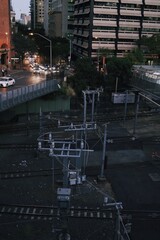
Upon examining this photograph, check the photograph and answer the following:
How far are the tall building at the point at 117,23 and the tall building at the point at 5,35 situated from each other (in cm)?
2122

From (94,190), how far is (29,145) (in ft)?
36.1

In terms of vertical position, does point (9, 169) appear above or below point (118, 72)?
below

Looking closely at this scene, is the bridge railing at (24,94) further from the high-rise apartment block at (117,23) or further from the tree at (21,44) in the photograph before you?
the high-rise apartment block at (117,23)

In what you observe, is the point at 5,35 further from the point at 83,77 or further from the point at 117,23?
the point at 83,77

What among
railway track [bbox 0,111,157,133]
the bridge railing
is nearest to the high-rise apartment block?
the bridge railing

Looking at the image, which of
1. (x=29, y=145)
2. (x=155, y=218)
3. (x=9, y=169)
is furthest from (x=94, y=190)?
(x=29, y=145)

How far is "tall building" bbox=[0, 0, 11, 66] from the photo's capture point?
81356 millimetres

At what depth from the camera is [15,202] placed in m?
21.5

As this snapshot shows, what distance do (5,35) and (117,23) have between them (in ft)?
96.9

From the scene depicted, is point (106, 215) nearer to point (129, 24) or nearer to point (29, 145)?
point (29, 145)

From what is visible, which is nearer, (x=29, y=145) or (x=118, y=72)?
(x=29, y=145)

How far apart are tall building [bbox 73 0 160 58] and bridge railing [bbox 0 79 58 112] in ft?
146

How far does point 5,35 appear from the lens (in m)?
82.5

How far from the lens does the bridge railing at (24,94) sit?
37.4m
